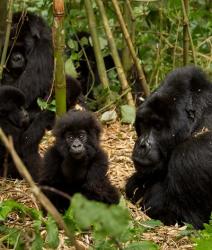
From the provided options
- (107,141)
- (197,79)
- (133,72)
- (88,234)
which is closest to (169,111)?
(197,79)

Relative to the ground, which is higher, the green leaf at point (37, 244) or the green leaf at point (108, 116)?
the green leaf at point (37, 244)

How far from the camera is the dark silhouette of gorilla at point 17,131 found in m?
6.13

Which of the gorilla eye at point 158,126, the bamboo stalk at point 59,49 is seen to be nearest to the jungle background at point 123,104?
the gorilla eye at point 158,126

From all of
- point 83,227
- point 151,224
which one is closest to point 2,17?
point 151,224

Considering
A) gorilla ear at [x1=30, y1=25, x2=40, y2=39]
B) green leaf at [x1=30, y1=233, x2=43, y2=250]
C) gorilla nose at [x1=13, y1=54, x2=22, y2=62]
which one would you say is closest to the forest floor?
green leaf at [x1=30, y1=233, x2=43, y2=250]

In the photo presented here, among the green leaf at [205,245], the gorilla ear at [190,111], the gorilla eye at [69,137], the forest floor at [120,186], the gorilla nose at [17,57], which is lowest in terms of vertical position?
the forest floor at [120,186]

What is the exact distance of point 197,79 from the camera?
17.7 feet

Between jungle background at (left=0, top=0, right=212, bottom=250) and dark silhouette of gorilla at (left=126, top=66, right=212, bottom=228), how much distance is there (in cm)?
21

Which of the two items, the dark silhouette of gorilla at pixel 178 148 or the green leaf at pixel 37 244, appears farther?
the dark silhouette of gorilla at pixel 178 148

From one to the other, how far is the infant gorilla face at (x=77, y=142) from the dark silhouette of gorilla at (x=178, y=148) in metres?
0.54

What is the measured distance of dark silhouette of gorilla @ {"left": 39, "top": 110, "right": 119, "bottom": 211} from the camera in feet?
16.1

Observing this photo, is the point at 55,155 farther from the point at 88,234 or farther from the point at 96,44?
the point at 96,44

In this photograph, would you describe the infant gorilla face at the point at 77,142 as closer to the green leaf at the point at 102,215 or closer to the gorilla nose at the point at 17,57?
the green leaf at the point at 102,215

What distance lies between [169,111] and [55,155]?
97 centimetres
